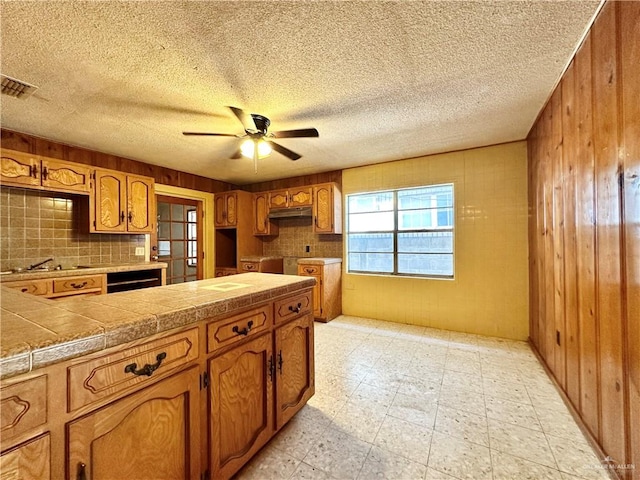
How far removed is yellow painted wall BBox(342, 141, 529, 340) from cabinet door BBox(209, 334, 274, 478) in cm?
279

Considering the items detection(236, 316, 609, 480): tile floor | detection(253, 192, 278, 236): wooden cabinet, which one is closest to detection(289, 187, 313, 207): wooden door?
detection(253, 192, 278, 236): wooden cabinet

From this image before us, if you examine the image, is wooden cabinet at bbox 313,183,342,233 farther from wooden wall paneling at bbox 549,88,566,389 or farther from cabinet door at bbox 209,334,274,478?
cabinet door at bbox 209,334,274,478

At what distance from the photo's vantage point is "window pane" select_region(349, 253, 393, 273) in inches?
160

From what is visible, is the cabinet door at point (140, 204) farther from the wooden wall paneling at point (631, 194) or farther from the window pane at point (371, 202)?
the wooden wall paneling at point (631, 194)

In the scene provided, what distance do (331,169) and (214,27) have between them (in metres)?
3.00

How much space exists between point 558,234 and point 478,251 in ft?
4.44

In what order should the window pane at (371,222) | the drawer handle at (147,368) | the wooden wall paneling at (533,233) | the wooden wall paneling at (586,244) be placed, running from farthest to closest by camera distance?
the window pane at (371,222)
the wooden wall paneling at (533,233)
the wooden wall paneling at (586,244)
the drawer handle at (147,368)

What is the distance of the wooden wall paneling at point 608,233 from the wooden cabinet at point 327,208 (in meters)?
2.97

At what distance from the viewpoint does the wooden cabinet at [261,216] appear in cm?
481

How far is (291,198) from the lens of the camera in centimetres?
449

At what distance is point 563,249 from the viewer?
196 cm

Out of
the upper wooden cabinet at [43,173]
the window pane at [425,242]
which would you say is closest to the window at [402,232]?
the window pane at [425,242]

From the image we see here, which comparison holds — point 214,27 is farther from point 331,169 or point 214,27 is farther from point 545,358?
point 545,358

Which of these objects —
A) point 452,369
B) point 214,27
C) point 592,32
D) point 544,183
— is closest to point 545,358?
point 452,369
